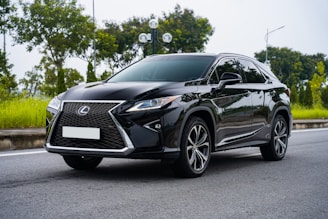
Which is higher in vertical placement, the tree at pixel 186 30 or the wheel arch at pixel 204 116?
the tree at pixel 186 30

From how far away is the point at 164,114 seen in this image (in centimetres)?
648

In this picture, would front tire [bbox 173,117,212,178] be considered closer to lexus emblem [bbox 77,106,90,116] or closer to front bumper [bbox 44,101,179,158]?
front bumper [bbox 44,101,179,158]

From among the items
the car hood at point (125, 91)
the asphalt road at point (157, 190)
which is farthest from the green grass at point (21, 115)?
the car hood at point (125, 91)

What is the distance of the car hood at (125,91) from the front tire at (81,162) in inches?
40.1

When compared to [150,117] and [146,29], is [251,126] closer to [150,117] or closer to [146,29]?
[150,117]

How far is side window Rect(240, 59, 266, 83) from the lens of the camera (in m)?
8.76

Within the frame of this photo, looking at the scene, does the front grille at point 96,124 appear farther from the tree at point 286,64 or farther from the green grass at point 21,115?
the tree at point 286,64

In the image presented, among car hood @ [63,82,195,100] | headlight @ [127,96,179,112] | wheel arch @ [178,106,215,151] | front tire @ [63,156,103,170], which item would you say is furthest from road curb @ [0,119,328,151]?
headlight @ [127,96,179,112]

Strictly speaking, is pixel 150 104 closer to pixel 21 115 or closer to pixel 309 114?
pixel 21 115

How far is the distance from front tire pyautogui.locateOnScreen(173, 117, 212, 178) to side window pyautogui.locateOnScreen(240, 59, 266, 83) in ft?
6.11

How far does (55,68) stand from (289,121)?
44847 millimetres

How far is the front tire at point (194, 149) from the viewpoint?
6789mm

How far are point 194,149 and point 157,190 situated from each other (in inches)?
40.7

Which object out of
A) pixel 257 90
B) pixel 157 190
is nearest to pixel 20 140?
pixel 257 90
